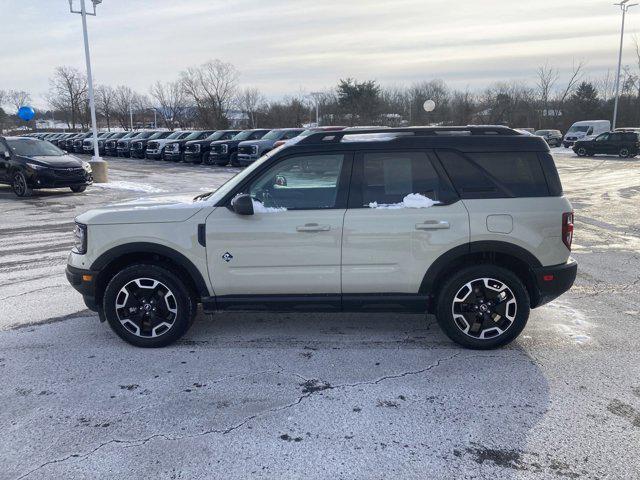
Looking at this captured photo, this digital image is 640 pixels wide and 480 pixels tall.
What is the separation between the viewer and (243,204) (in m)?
4.14

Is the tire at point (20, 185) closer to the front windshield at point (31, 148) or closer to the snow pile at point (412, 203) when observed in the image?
the front windshield at point (31, 148)

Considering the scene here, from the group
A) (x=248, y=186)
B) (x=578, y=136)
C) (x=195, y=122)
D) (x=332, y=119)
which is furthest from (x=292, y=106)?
(x=248, y=186)

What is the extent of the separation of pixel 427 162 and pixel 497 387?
187cm

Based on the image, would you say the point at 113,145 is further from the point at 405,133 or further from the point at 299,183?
the point at 405,133

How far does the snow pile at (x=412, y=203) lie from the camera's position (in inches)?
167

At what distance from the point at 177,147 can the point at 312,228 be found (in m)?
26.9

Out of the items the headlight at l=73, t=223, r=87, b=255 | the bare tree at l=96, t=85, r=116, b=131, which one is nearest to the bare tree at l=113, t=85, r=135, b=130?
the bare tree at l=96, t=85, r=116, b=131

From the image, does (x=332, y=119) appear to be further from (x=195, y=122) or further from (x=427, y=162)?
(x=427, y=162)

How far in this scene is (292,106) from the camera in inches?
2260

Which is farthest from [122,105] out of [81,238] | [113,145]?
[81,238]

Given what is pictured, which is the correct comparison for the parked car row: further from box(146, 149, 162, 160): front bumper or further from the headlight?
the headlight

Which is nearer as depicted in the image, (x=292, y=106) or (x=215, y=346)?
(x=215, y=346)

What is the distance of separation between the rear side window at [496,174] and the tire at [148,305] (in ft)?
8.30

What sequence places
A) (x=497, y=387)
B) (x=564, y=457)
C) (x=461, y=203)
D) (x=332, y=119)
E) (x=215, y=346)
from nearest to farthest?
(x=564, y=457)
(x=497, y=387)
(x=461, y=203)
(x=215, y=346)
(x=332, y=119)
